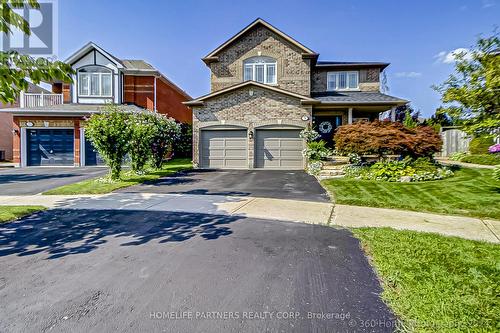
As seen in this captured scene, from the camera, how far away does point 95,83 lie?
21.2m

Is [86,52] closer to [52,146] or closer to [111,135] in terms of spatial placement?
[52,146]

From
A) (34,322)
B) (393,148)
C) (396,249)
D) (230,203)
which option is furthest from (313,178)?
(34,322)

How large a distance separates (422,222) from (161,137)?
12206 mm

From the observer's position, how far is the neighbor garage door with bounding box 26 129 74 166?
780 inches

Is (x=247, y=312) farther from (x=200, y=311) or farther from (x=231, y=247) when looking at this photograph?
(x=231, y=247)

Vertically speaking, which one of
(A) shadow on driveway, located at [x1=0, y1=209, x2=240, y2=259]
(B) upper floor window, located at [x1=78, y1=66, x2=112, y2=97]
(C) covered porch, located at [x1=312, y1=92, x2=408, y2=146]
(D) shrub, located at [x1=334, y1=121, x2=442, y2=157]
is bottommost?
(A) shadow on driveway, located at [x1=0, y1=209, x2=240, y2=259]

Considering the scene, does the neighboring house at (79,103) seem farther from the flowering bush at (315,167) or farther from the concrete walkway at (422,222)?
the concrete walkway at (422,222)

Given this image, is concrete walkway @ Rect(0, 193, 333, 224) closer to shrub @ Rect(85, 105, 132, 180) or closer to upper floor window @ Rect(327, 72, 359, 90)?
shrub @ Rect(85, 105, 132, 180)

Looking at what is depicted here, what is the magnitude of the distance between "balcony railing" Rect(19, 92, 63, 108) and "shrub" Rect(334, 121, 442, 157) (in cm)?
2060

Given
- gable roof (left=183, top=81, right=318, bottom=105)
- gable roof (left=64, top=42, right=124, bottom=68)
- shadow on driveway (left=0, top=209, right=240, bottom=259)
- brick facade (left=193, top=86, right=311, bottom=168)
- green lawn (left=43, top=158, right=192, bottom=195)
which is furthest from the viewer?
gable roof (left=64, top=42, right=124, bottom=68)

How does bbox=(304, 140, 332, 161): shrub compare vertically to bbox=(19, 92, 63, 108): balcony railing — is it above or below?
below

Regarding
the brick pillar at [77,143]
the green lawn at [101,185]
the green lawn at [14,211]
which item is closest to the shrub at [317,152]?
the green lawn at [101,185]

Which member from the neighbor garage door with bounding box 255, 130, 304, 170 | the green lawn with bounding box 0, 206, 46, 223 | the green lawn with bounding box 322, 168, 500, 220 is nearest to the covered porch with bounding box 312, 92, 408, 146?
the neighbor garage door with bounding box 255, 130, 304, 170

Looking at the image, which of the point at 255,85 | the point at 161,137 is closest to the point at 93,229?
the point at 161,137
